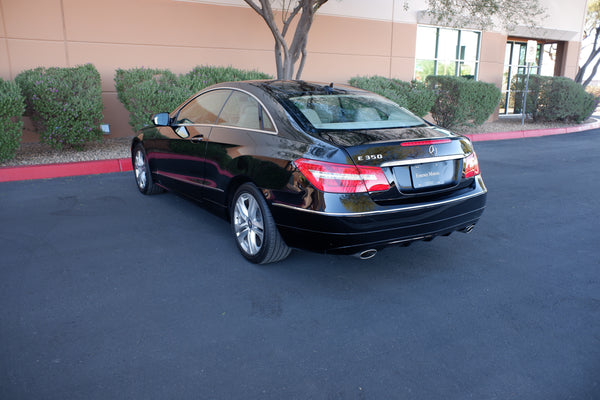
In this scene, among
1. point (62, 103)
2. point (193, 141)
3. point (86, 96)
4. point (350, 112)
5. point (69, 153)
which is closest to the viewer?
point (350, 112)

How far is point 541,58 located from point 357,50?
10.8 metres

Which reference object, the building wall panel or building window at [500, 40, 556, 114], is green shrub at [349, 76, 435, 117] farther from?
building window at [500, 40, 556, 114]

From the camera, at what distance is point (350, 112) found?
13.4ft

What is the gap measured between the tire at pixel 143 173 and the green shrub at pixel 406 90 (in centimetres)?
Result: 664

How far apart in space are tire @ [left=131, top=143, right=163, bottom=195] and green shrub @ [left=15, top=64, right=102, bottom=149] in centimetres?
253

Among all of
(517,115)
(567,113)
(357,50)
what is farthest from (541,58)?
(357,50)

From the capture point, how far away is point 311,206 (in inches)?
132

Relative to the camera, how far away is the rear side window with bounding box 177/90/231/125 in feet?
15.7

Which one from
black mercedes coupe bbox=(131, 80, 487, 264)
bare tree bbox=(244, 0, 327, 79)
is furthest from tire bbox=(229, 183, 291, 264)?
bare tree bbox=(244, 0, 327, 79)

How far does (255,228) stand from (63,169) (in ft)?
16.3

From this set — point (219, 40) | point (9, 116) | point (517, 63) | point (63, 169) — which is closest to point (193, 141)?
point (63, 169)

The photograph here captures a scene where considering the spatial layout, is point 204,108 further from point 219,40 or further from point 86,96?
point 219,40

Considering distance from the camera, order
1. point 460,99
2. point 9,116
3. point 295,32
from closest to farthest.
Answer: point 9,116 < point 295,32 < point 460,99

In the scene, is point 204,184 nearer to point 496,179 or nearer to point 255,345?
point 255,345
